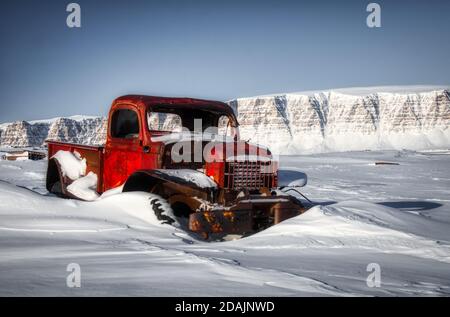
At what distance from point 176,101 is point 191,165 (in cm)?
120

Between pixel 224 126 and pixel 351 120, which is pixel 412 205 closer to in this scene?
pixel 224 126

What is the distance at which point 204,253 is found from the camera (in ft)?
11.9

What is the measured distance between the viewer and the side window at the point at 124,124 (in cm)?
681

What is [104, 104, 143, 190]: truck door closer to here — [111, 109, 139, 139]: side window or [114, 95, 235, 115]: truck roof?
[111, 109, 139, 139]: side window

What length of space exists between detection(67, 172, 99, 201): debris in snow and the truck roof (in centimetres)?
131

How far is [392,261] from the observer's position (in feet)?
11.5

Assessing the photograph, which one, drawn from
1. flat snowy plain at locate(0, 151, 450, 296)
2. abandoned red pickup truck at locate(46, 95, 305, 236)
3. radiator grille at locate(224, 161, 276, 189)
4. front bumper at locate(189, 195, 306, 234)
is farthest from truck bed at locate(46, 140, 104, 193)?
front bumper at locate(189, 195, 306, 234)

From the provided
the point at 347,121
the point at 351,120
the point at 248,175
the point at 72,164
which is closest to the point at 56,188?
the point at 72,164

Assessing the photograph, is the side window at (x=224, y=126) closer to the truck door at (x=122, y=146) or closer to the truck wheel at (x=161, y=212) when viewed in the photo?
the truck door at (x=122, y=146)

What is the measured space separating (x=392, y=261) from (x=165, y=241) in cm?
200

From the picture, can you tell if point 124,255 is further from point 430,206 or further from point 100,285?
point 430,206

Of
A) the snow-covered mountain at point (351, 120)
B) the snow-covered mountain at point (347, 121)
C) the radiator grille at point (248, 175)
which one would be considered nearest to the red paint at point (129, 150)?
the radiator grille at point (248, 175)

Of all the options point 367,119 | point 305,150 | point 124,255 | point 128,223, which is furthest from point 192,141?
point 367,119

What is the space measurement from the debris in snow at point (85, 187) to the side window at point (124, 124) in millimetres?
801
